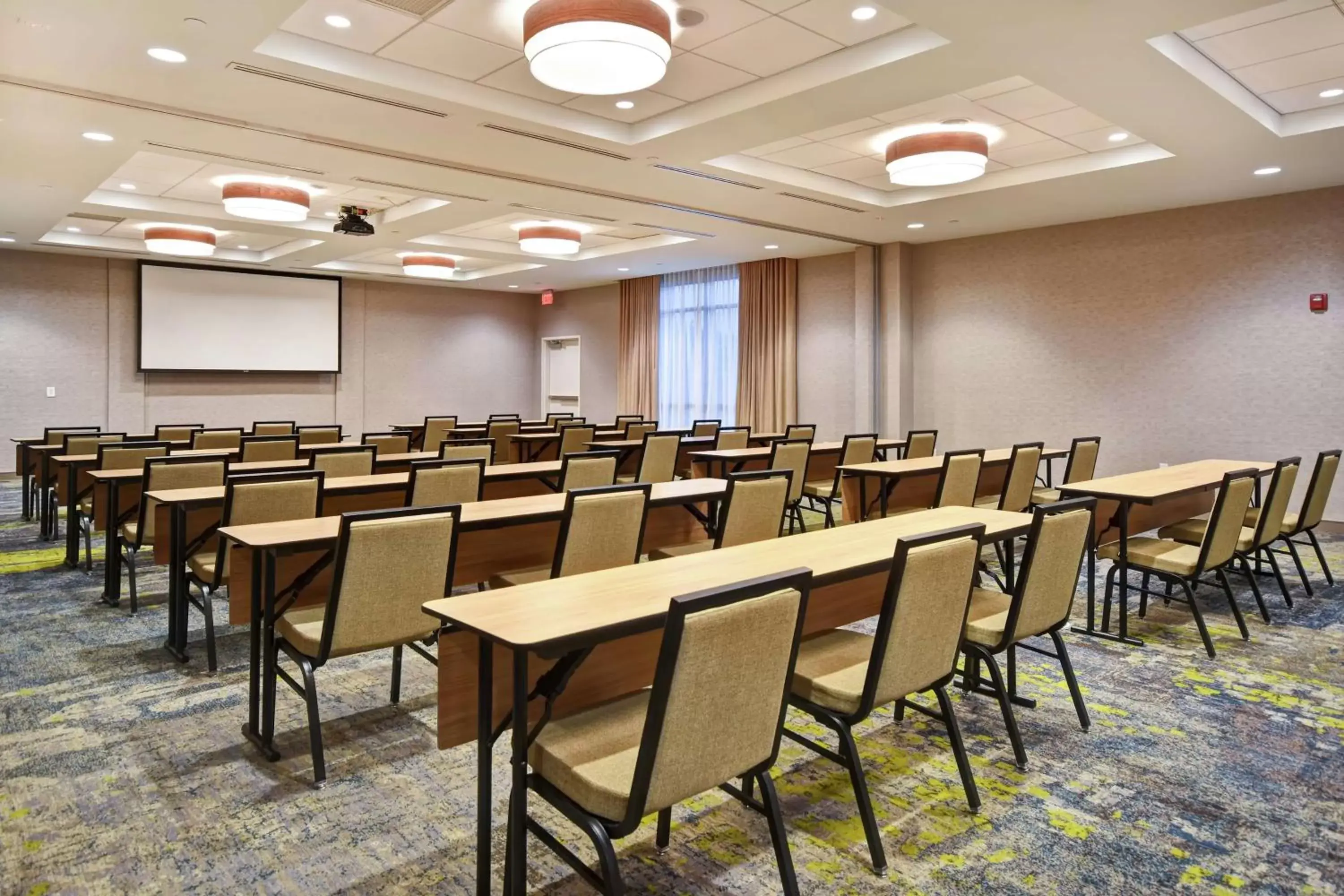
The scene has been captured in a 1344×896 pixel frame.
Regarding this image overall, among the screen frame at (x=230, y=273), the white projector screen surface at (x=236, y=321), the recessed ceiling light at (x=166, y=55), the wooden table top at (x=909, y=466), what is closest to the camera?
the recessed ceiling light at (x=166, y=55)

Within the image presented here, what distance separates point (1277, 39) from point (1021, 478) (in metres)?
2.85

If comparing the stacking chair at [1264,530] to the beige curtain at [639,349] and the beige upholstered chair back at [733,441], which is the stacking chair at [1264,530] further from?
the beige curtain at [639,349]

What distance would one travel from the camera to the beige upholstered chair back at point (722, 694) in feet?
5.53

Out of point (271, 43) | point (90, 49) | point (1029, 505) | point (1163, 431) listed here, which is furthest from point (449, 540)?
point (1163, 431)

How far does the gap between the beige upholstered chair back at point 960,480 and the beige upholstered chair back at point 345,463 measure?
3.67 metres

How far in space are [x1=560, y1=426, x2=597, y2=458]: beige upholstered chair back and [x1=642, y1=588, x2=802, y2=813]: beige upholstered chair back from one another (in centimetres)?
582

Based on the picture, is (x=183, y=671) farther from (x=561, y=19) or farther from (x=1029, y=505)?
(x=1029, y=505)

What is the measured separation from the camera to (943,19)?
3.97m

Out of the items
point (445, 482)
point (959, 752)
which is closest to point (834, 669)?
point (959, 752)

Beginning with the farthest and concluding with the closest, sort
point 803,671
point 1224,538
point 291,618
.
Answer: point 1224,538 → point 291,618 → point 803,671

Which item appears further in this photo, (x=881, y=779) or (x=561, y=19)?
(x=561, y=19)

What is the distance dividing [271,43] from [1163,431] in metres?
8.23

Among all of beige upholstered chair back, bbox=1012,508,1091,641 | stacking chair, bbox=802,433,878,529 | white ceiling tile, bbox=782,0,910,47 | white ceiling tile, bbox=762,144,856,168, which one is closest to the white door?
white ceiling tile, bbox=762,144,856,168

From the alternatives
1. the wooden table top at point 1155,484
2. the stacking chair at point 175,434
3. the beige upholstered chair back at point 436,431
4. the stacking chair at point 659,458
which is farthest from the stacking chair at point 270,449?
the wooden table top at point 1155,484
